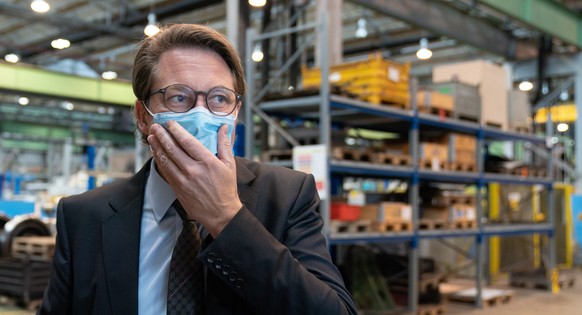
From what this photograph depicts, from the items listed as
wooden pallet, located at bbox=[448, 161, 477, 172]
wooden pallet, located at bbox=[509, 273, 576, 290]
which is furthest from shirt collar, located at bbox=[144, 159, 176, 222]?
wooden pallet, located at bbox=[509, 273, 576, 290]

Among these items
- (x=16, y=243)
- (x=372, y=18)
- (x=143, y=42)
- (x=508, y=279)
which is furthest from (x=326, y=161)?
(x=372, y=18)

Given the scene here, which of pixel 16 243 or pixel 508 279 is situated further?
pixel 508 279

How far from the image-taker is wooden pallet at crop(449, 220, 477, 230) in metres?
8.51

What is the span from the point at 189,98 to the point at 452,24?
11284mm

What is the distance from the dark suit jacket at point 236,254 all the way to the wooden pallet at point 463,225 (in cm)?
733

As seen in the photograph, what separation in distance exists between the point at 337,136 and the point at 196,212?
733 cm

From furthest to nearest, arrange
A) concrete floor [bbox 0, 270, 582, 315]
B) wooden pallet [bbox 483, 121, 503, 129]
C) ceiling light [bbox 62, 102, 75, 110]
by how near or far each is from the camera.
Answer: ceiling light [bbox 62, 102, 75, 110]
wooden pallet [bbox 483, 121, 503, 129]
concrete floor [bbox 0, 270, 582, 315]

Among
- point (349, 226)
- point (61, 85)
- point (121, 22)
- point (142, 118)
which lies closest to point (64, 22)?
point (121, 22)

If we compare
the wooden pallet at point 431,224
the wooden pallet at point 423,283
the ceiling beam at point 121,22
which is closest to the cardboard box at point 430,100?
the wooden pallet at point 431,224

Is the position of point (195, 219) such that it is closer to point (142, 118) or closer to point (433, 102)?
point (142, 118)

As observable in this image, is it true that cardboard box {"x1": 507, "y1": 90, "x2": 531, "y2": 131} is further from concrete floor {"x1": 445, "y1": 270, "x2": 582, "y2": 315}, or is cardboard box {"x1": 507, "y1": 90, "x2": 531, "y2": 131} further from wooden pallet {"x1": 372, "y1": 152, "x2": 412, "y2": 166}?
wooden pallet {"x1": 372, "y1": 152, "x2": 412, "y2": 166}

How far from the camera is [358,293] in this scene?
7.76m

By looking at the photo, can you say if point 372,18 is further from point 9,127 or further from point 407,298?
point 9,127

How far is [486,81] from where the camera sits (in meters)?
9.35
